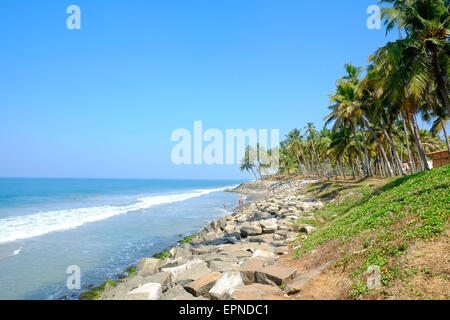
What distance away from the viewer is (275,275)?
19.0 feet

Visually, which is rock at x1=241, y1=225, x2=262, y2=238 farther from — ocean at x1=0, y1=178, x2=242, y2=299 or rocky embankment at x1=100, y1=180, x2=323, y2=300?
ocean at x1=0, y1=178, x2=242, y2=299

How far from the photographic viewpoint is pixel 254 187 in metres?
79.4

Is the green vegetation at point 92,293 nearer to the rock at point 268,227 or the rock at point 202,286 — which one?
the rock at point 202,286

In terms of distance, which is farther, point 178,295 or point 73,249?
point 73,249

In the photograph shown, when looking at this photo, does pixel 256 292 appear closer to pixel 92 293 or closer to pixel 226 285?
pixel 226 285

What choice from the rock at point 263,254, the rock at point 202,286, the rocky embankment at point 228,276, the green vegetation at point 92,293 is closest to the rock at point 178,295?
the rocky embankment at point 228,276

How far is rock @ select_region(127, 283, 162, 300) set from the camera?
6.31 m

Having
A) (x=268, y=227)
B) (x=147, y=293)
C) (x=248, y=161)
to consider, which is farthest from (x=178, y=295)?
(x=248, y=161)

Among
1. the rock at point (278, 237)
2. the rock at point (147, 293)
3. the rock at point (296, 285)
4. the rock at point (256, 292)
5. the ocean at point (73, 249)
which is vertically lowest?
the ocean at point (73, 249)

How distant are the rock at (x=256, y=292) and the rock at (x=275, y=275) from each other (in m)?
0.19

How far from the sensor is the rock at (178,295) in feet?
19.3

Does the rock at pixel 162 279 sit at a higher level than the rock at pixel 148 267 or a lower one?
higher

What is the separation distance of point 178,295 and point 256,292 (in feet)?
6.50
